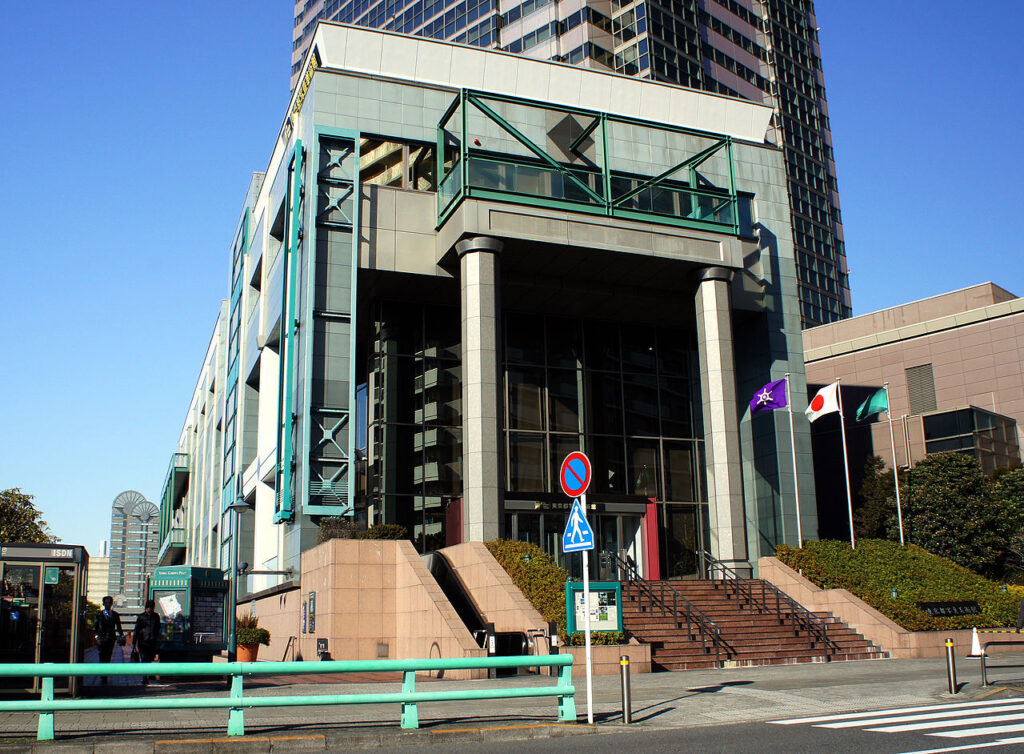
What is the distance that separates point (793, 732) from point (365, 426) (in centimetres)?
2386

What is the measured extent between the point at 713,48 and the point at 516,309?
249 ft

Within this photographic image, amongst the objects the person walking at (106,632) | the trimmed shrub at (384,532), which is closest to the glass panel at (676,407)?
the trimmed shrub at (384,532)

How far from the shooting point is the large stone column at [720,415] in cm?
3006

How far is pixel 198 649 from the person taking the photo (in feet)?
88.9

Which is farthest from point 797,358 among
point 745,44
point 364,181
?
point 745,44

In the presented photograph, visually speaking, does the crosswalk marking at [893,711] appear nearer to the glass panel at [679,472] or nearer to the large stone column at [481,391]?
the large stone column at [481,391]

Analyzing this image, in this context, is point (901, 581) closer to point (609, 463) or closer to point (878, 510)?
point (609, 463)

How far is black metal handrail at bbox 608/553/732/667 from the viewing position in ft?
76.4

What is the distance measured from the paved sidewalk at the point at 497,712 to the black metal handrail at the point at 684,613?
8.00 feet

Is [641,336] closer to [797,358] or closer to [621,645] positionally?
[797,358]

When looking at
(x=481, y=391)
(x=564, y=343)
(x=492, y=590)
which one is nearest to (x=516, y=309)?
(x=564, y=343)

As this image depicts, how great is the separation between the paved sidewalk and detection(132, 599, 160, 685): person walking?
5.68m

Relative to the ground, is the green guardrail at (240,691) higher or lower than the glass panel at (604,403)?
lower

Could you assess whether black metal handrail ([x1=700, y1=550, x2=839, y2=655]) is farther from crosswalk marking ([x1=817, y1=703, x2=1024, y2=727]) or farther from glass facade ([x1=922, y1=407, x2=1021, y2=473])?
glass facade ([x1=922, y1=407, x2=1021, y2=473])
